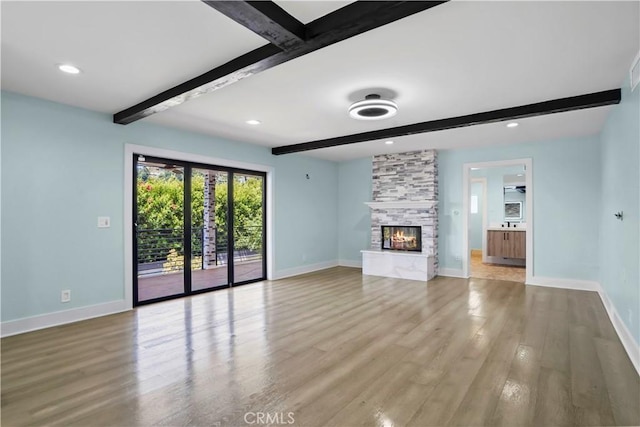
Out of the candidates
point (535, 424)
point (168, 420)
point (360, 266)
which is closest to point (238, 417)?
point (168, 420)

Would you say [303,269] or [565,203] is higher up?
[565,203]

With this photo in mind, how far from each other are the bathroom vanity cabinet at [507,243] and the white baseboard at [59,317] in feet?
25.8

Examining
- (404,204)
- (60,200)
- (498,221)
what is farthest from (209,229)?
(498,221)

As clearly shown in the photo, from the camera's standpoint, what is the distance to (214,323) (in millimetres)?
3727

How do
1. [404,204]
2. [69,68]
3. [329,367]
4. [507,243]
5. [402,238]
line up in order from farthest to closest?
[507,243] < [402,238] < [404,204] < [69,68] < [329,367]

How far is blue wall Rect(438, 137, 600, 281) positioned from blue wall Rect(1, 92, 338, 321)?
5863 millimetres

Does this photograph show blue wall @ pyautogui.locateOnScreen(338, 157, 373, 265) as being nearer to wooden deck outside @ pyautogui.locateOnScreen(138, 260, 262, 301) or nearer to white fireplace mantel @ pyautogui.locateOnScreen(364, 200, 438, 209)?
white fireplace mantel @ pyautogui.locateOnScreen(364, 200, 438, 209)

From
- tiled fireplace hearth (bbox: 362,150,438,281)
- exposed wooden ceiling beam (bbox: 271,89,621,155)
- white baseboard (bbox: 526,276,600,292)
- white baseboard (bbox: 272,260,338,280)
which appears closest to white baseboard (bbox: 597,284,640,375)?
white baseboard (bbox: 526,276,600,292)

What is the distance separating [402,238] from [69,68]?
5882 millimetres

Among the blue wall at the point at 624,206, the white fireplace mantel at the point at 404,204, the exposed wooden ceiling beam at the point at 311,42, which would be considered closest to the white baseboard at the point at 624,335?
the blue wall at the point at 624,206

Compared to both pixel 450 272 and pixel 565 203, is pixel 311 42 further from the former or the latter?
pixel 450 272

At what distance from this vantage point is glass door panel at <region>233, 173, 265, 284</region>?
19.1 feet

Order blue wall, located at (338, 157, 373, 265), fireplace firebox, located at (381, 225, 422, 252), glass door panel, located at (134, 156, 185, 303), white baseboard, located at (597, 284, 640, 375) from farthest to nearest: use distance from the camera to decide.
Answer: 1. blue wall, located at (338, 157, 373, 265)
2. fireplace firebox, located at (381, 225, 422, 252)
3. glass door panel, located at (134, 156, 185, 303)
4. white baseboard, located at (597, 284, 640, 375)

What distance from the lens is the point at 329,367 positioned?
2.64 meters
